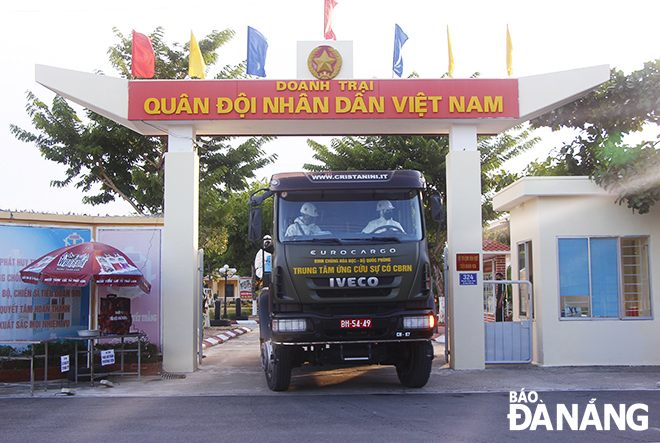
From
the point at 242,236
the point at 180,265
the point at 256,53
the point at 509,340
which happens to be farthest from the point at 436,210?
the point at 242,236

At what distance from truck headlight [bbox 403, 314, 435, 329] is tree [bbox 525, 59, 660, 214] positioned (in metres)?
5.36

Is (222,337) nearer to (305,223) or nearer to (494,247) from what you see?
(494,247)

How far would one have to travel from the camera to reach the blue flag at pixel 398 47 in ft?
39.2

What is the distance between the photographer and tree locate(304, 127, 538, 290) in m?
18.7

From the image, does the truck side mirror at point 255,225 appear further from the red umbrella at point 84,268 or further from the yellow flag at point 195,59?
the yellow flag at point 195,59

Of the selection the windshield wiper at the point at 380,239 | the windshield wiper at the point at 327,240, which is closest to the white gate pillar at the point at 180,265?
the windshield wiper at the point at 327,240

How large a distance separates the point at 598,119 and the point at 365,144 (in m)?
8.75

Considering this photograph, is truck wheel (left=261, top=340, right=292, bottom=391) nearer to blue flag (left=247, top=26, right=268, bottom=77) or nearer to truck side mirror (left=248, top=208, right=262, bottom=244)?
truck side mirror (left=248, top=208, right=262, bottom=244)

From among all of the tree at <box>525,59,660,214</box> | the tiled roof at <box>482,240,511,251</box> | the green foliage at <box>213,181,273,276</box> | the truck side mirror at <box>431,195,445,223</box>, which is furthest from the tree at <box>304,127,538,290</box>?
the green foliage at <box>213,181,273,276</box>

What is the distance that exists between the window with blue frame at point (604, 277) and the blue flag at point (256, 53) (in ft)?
22.1

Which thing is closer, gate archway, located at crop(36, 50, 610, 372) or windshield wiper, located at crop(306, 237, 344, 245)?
windshield wiper, located at crop(306, 237, 344, 245)

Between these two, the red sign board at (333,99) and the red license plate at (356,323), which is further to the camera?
the red sign board at (333,99)

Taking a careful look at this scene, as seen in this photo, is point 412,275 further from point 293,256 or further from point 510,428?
point 510,428

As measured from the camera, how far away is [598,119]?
42.3 ft
